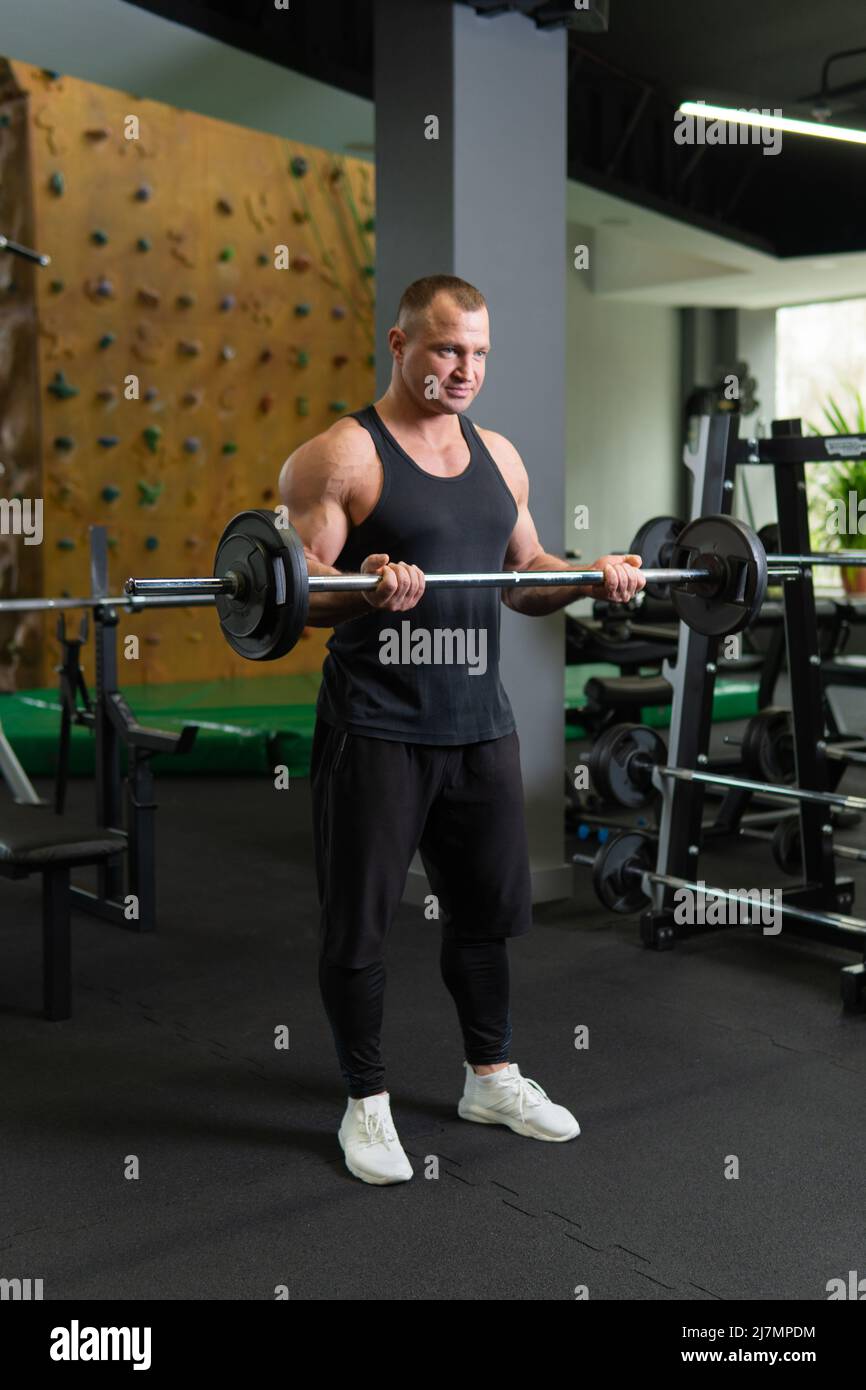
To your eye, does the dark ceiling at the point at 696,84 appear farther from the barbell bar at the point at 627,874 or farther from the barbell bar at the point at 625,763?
the barbell bar at the point at 627,874

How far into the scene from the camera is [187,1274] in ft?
6.10

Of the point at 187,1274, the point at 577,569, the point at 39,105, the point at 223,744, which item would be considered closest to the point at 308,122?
the point at 39,105

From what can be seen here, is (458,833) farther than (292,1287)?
Yes

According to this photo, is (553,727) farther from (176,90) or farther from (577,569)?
(176,90)

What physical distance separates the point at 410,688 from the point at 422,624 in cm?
10

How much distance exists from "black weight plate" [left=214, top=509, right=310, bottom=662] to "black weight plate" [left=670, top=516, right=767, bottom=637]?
0.88 m

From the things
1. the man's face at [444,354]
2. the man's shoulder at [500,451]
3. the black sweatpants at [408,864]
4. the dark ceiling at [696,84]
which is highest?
the dark ceiling at [696,84]

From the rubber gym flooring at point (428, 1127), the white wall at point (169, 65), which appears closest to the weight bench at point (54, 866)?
the rubber gym flooring at point (428, 1127)

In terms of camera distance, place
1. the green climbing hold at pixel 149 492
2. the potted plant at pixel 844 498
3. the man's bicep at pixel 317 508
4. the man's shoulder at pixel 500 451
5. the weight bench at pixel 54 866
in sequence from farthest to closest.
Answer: the green climbing hold at pixel 149 492 < the potted plant at pixel 844 498 < the weight bench at pixel 54 866 < the man's shoulder at pixel 500 451 < the man's bicep at pixel 317 508

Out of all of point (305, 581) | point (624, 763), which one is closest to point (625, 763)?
point (624, 763)

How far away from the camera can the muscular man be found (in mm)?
2045

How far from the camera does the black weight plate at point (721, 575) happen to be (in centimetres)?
235

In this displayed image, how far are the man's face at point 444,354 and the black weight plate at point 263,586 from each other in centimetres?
35

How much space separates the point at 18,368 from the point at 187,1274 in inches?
229
